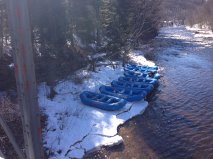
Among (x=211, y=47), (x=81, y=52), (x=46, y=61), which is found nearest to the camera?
(x=46, y=61)

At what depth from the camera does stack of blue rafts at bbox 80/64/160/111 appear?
13250mm

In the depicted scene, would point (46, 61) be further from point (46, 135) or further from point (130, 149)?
point (130, 149)

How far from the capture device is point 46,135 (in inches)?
408

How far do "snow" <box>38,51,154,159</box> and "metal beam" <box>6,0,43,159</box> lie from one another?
276 inches

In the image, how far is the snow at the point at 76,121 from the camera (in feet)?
32.7

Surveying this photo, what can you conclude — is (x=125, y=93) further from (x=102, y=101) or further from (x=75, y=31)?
(x=75, y=31)

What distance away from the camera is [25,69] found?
234 cm

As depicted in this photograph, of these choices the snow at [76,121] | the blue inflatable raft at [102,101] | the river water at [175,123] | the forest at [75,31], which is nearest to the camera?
the river water at [175,123]

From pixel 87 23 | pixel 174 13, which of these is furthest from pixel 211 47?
pixel 174 13

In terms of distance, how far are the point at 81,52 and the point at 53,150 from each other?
11534mm

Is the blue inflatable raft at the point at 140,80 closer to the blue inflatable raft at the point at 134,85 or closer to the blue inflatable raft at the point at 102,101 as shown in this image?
the blue inflatable raft at the point at 134,85

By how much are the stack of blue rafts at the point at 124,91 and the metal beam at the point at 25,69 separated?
10394 millimetres

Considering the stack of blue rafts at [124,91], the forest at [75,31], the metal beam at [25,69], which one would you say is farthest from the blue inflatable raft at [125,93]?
the metal beam at [25,69]

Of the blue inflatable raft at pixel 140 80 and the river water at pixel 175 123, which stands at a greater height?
the blue inflatable raft at pixel 140 80
